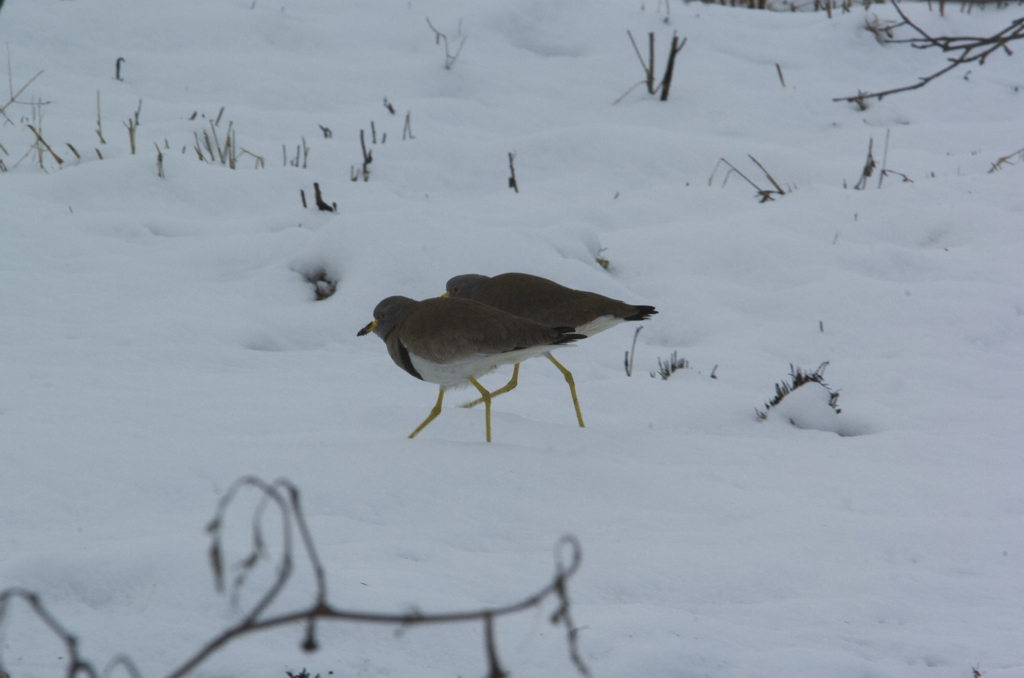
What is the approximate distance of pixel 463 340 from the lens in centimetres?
319

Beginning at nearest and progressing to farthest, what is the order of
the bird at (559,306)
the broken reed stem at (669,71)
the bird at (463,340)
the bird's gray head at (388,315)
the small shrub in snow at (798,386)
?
the bird at (463,340), the bird's gray head at (388,315), the bird at (559,306), the small shrub in snow at (798,386), the broken reed stem at (669,71)

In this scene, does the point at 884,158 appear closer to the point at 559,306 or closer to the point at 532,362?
the point at 532,362

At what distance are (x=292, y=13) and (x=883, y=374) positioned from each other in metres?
7.35

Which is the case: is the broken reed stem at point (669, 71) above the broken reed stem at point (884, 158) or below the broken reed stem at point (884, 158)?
above

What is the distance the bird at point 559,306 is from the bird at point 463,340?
1.37 feet

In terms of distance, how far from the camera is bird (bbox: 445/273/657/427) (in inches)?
149

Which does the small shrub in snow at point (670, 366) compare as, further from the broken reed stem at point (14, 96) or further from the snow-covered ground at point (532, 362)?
the broken reed stem at point (14, 96)

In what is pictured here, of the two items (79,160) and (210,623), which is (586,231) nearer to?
(79,160)

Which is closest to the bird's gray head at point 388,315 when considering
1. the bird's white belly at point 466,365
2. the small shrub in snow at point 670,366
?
the bird's white belly at point 466,365

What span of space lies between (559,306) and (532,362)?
113 centimetres

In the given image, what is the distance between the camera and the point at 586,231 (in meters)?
5.74

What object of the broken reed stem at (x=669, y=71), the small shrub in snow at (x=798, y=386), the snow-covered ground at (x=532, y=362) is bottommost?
the small shrub in snow at (x=798, y=386)

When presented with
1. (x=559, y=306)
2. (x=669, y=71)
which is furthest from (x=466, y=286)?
(x=669, y=71)

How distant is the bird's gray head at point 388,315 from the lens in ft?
11.8
